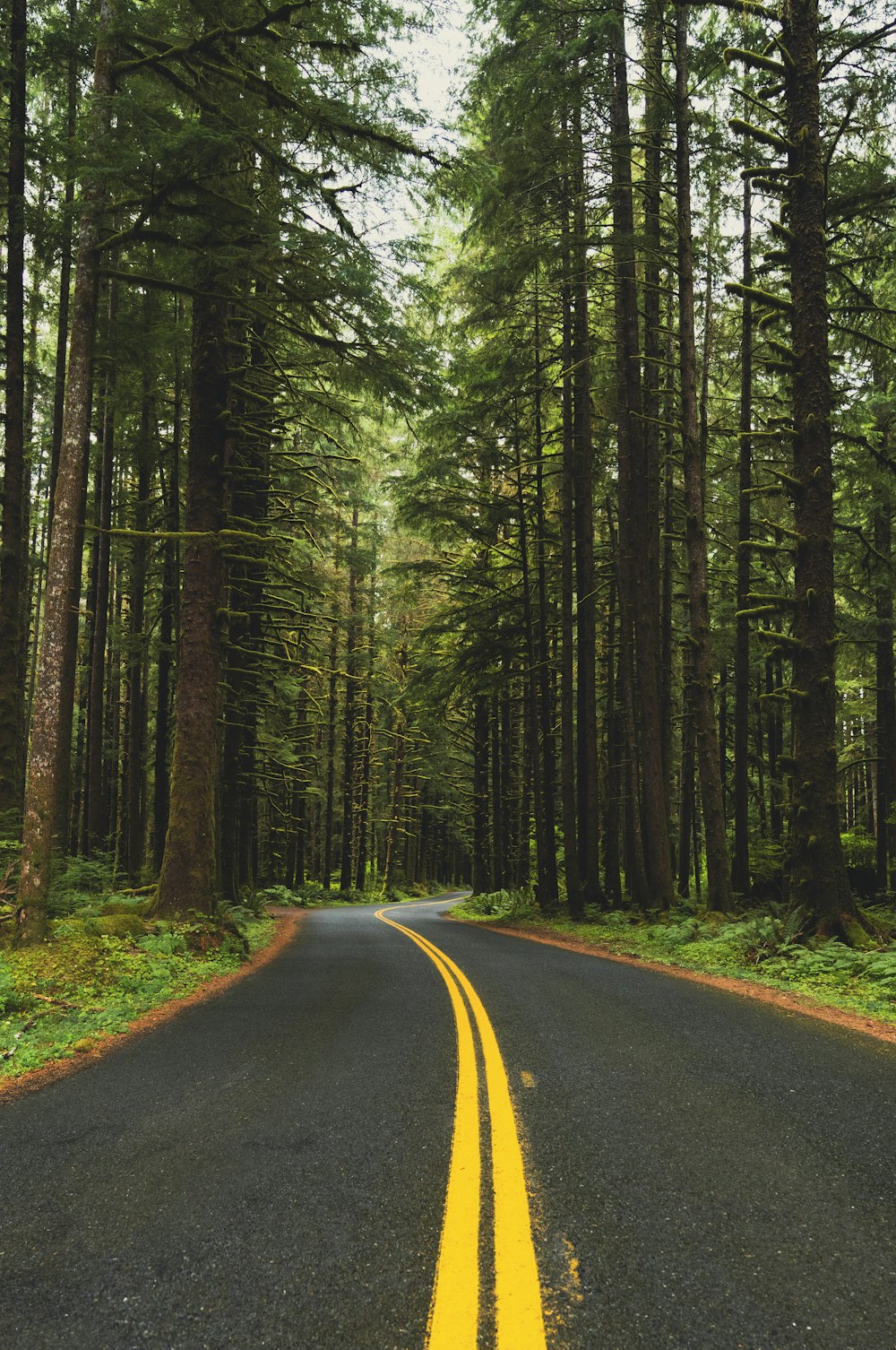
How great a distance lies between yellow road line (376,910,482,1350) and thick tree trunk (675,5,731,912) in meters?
9.88

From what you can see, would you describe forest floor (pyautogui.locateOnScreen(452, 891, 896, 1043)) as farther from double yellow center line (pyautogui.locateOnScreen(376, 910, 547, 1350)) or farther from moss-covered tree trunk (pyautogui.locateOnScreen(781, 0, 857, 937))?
double yellow center line (pyautogui.locateOnScreen(376, 910, 547, 1350))

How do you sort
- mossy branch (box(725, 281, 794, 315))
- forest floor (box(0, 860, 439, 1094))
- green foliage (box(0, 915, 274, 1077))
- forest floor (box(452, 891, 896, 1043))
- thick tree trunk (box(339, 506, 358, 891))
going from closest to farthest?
forest floor (box(0, 860, 439, 1094)), green foliage (box(0, 915, 274, 1077)), forest floor (box(452, 891, 896, 1043)), mossy branch (box(725, 281, 794, 315)), thick tree trunk (box(339, 506, 358, 891))

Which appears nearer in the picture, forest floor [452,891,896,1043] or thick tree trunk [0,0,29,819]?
forest floor [452,891,896,1043]

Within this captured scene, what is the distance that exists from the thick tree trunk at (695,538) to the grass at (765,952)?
1.38 meters

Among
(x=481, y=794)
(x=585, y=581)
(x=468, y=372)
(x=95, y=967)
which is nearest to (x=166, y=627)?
(x=468, y=372)

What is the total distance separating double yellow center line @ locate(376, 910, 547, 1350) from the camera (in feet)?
7.41

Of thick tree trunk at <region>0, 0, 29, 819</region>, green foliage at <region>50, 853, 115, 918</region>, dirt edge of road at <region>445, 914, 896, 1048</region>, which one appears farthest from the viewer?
thick tree trunk at <region>0, 0, 29, 819</region>

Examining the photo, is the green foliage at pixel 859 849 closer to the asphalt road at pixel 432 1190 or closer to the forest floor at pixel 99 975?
the asphalt road at pixel 432 1190

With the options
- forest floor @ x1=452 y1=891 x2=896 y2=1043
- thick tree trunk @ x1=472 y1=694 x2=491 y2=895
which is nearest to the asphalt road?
forest floor @ x1=452 y1=891 x2=896 y2=1043

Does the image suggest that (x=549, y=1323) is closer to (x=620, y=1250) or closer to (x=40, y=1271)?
(x=620, y=1250)

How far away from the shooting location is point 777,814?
3041cm

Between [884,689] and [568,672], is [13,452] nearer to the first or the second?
[568,672]

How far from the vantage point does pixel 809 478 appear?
10.5 m

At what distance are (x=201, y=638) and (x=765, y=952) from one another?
374 inches
